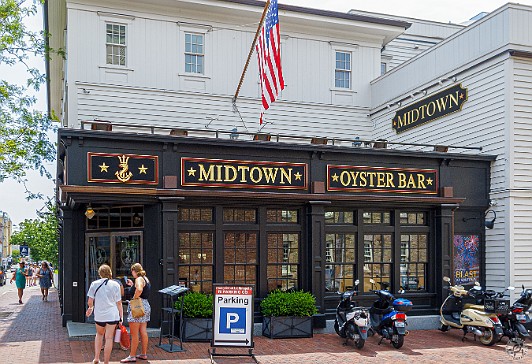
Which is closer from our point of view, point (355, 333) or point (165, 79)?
point (355, 333)

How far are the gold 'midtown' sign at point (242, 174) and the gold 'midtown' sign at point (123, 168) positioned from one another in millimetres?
674

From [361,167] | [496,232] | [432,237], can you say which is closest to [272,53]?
[361,167]

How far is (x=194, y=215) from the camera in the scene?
13.6 m

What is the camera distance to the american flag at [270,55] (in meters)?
14.5

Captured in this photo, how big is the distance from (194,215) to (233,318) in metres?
3.24

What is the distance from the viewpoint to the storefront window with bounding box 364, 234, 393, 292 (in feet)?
49.0

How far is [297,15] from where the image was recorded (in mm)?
19906

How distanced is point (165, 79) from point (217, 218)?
6.76 m

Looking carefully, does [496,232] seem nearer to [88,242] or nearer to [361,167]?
[361,167]

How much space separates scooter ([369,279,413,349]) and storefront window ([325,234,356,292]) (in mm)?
1243

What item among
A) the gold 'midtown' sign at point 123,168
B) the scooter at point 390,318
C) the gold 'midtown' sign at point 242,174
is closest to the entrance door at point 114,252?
the gold 'midtown' sign at point 123,168

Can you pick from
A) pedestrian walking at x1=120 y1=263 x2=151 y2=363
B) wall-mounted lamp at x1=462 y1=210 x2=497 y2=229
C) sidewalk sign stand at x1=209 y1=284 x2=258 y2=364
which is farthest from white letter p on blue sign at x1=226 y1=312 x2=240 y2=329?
wall-mounted lamp at x1=462 y1=210 x2=497 y2=229

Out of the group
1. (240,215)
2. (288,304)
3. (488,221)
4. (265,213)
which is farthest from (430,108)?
(288,304)

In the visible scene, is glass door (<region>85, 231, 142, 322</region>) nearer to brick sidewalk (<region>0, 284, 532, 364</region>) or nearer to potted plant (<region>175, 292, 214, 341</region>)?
brick sidewalk (<region>0, 284, 532, 364</region>)
